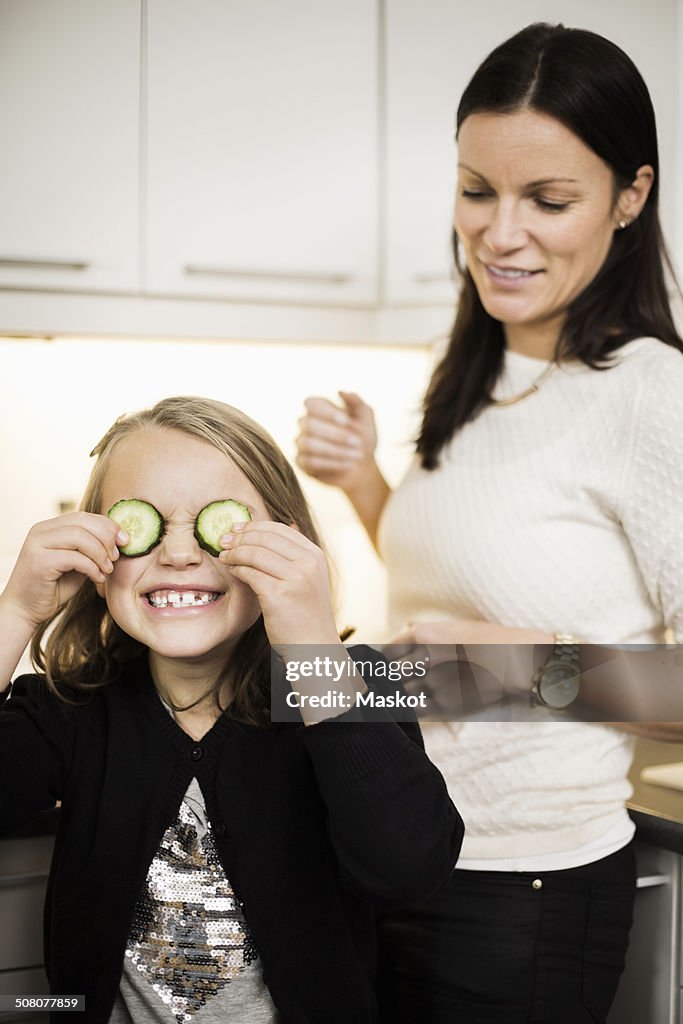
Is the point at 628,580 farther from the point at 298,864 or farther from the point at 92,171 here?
the point at 92,171

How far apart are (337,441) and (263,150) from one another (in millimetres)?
306

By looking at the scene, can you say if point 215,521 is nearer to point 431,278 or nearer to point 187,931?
point 187,931

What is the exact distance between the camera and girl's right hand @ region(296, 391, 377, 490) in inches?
32.7

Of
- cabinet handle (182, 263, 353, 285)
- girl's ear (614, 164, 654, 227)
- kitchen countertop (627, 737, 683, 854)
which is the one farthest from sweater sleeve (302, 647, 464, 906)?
cabinet handle (182, 263, 353, 285)

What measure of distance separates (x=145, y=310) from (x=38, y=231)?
0.59 ft

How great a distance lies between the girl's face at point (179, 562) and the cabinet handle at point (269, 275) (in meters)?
0.48

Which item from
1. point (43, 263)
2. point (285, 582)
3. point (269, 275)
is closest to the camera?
point (285, 582)

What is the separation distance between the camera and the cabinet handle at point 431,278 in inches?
43.9

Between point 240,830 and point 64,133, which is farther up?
point 64,133

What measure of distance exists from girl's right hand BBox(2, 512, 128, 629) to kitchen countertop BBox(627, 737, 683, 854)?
41cm

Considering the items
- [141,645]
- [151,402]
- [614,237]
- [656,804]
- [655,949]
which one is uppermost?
[614,237]

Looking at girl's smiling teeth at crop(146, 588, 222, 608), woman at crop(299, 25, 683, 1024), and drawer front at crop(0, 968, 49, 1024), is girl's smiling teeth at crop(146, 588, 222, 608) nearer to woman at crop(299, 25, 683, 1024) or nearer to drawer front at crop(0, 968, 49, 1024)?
woman at crop(299, 25, 683, 1024)

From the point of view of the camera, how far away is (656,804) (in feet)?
2.64

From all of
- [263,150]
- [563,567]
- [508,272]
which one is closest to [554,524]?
[563,567]
